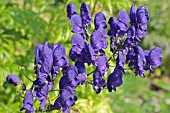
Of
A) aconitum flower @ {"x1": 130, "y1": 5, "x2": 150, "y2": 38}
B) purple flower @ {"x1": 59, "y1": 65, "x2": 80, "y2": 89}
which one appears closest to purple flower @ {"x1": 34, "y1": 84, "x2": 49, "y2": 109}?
purple flower @ {"x1": 59, "y1": 65, "x2": 80, "y2": 89}

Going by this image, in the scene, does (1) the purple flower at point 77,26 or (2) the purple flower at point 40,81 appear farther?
(1) the purple flower at point 77,26

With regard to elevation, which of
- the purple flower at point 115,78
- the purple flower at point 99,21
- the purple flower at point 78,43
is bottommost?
the purple flower at point 115,78

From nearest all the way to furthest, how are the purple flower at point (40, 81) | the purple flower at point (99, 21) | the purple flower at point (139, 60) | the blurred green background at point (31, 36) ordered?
the purple flower at point (40, 81) → the purple flower at point (139, 60) → the purple flower at point (99, 21) → the blurred green background at point (31, 36)

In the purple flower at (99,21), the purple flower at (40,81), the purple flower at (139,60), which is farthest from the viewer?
the purple flower at (99,21)

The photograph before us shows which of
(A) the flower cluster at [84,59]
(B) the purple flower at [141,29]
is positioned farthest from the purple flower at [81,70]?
(B) the purple flower at [141,29]

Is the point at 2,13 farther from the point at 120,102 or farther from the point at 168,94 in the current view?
the point at 168,94

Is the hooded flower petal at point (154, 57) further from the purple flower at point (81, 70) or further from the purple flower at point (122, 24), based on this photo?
the purple flower at point (81, 70)

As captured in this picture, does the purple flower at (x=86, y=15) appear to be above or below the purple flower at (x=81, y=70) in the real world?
above

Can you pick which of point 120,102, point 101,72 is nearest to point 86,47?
point 101,72

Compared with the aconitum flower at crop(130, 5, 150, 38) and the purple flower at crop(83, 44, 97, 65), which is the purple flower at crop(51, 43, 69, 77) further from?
the aconitum flower at crop(130, 5, 150, 38)
